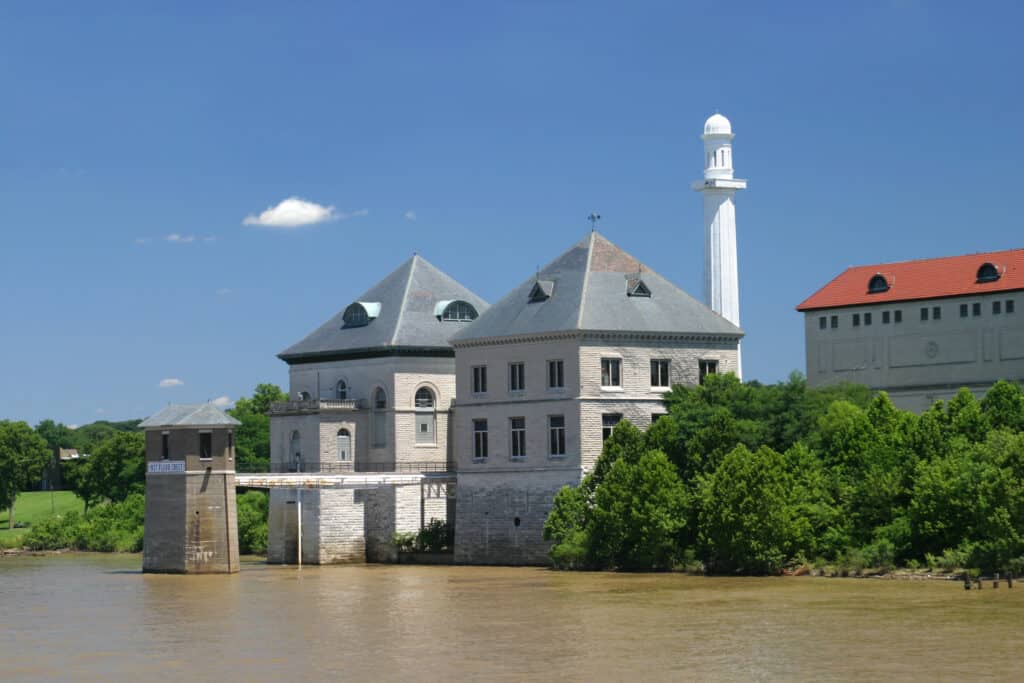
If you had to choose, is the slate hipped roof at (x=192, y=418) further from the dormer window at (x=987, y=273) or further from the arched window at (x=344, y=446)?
the dormer window at (x=987, y=273)

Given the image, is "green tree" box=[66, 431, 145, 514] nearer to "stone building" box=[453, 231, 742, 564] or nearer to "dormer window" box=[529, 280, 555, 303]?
"stone building" box=[453, 231, 742, 564]

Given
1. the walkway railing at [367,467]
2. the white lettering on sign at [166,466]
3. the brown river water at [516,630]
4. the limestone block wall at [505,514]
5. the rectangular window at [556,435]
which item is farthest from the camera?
the walkway railing at [367,467]

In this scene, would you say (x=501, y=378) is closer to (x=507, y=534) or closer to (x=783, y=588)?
(x=507, y=534)

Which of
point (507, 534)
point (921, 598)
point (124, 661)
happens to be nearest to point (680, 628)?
point (921, 598)

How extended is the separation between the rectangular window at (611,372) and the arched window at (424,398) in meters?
12.7

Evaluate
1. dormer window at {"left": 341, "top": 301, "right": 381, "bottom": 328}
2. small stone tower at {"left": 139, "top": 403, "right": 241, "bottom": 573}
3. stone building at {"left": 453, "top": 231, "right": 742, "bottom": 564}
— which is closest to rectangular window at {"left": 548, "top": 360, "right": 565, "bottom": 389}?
stone building at {"left": 453, "top": 231, "right": 742, "bottom": 564}

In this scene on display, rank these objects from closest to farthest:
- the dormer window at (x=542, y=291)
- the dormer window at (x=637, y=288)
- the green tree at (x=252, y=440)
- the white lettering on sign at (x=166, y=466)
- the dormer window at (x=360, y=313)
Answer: the white lettering on sign at (x=166, y=466) → the dormer window at (x=637, y=288) → the dormer window at (x=542, y=291) → the dormer window at (x=360, y=313) → the green tree at (x=252, y=440)

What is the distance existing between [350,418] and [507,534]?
41.2 ft

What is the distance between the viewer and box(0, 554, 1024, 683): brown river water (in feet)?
123

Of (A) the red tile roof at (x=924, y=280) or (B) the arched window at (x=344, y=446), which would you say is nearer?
(B) the arched window at (x=344, y=446)

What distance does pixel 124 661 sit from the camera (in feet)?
134

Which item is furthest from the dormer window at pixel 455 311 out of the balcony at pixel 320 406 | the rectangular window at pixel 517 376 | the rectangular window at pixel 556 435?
the rectangular window at pixel 556 435

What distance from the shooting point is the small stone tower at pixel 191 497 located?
2657 inches

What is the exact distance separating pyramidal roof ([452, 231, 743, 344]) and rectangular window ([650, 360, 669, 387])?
136 centimetres
